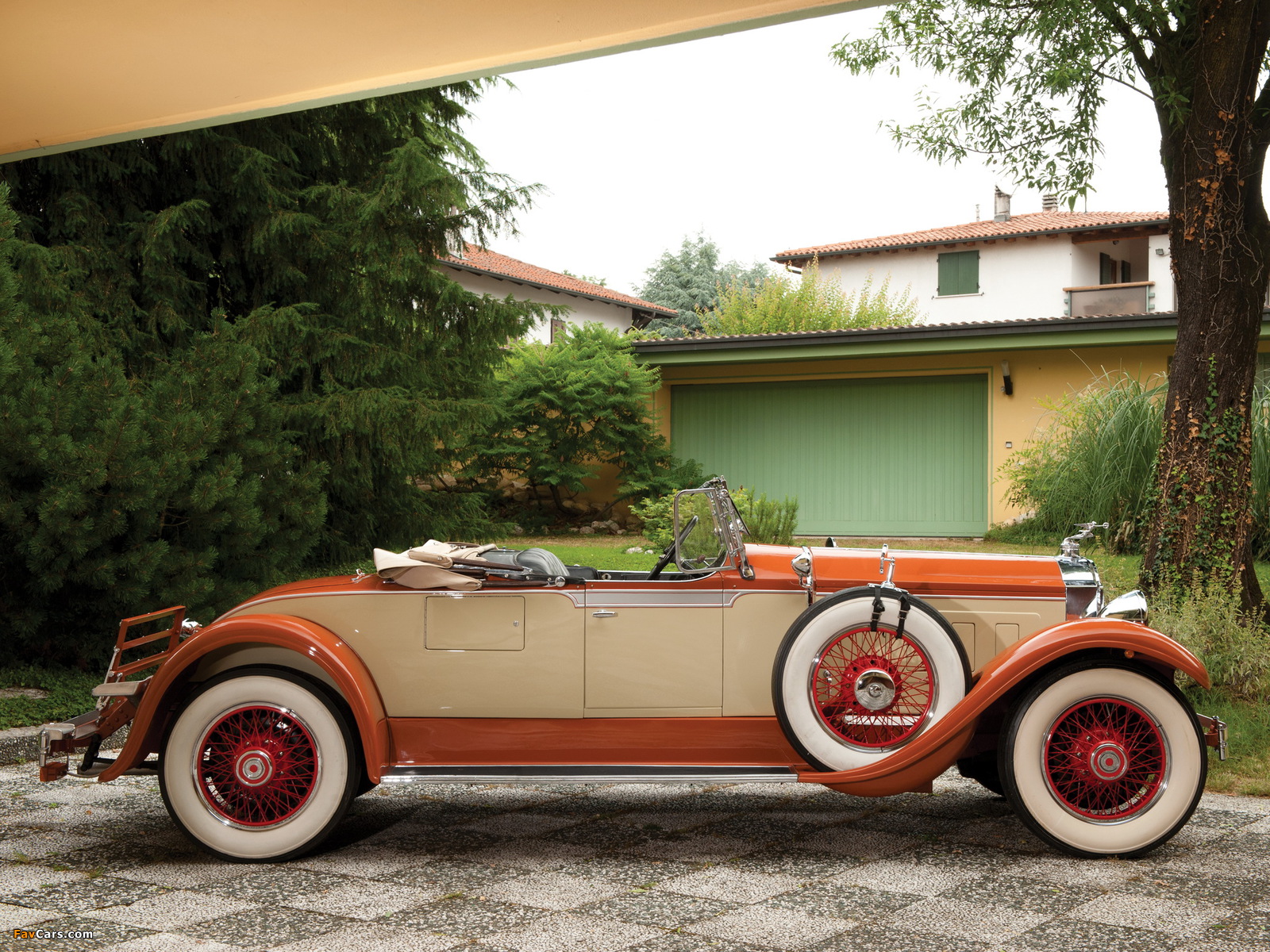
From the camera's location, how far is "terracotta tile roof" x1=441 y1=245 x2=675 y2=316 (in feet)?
88.8

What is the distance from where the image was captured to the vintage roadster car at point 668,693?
3883 millimetres

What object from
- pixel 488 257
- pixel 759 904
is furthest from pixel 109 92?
pixel 488 257

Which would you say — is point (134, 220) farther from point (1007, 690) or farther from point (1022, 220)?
point (1022, 220)

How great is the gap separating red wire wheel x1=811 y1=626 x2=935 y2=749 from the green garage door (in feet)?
42.6

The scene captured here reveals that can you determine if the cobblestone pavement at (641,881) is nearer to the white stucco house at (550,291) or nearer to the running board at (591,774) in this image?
the running board at (591,774)

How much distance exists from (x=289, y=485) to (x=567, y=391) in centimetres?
884

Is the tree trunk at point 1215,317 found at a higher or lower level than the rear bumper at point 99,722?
higher

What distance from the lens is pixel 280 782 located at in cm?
399

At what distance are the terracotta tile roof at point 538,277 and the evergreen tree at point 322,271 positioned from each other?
14.1 metres

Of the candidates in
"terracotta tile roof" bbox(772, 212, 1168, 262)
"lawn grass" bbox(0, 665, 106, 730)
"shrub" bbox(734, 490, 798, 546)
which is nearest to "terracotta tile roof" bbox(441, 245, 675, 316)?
"terracotta tile roof" bbox(772, 212, 1168, 262)

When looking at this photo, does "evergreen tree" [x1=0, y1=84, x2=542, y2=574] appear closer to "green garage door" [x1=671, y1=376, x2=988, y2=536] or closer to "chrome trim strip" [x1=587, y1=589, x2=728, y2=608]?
"chrome trim strip" [x1=587, y1=589, x2=728, y2=608]

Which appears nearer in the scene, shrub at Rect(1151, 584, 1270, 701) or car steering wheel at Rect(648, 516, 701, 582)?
car steering wheel at Rect(648, 516, 701, 582)

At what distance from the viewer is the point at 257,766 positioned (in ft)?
13.1

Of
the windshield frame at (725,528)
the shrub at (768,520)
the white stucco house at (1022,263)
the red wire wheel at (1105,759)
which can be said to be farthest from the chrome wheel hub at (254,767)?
the white stucco house at (1022,263)
